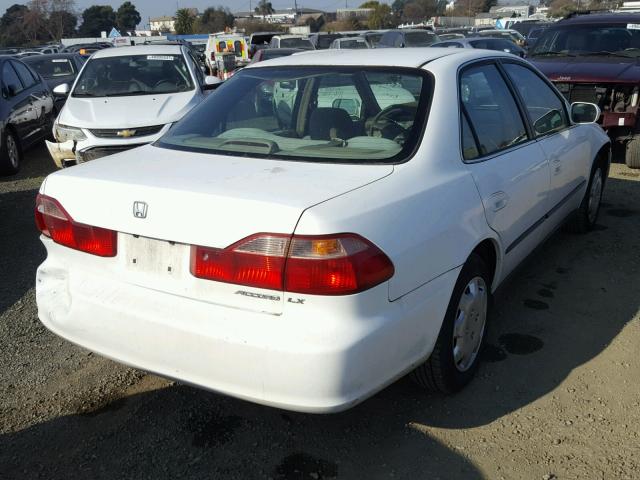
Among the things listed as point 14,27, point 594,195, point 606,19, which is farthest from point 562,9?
point 594,195

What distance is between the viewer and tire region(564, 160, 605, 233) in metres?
5.17

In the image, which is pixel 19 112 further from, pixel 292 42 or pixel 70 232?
pixel 292 42

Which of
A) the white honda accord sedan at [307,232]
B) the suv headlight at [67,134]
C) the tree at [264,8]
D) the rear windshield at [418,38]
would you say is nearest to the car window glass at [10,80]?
the suv headlight at [67,134]

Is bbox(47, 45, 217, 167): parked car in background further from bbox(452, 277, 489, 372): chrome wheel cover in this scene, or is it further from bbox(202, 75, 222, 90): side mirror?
bbox(452, 277, 489, 372): chrome wheel cover

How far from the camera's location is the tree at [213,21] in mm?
77650

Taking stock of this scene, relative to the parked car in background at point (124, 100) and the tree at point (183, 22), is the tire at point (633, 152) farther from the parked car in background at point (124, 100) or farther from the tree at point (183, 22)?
the tree at point (183, 22)

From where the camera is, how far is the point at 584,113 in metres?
4.72

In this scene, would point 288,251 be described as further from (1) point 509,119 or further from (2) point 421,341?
(1) point 509,119

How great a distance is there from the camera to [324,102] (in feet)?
11.5

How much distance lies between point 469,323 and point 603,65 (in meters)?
6.25

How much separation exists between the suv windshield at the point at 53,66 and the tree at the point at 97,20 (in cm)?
6725

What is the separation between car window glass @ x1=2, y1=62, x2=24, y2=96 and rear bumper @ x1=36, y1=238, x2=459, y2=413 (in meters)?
7.51

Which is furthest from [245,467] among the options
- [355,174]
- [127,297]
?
[355,174]

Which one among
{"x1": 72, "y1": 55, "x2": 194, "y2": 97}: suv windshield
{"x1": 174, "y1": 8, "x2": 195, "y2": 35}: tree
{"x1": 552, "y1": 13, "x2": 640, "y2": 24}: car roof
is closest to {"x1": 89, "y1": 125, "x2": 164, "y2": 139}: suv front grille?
{"x1": 72, "y1": 55, "x2": 194, "y2": 97}: suv windshield
